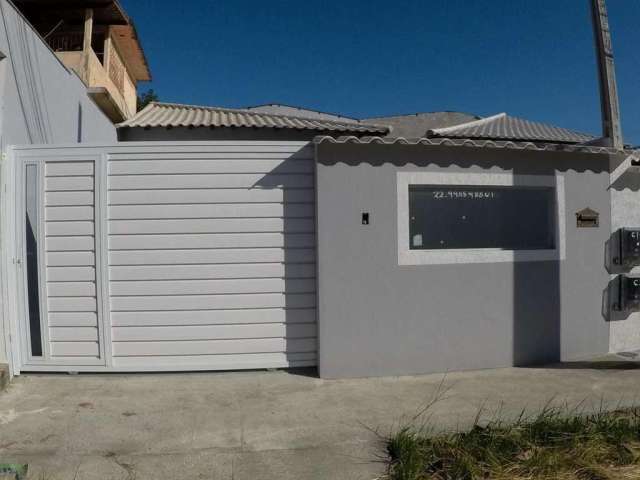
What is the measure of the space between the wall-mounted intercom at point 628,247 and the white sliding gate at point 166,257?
3.66 meters

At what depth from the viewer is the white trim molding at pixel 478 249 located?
5.39m

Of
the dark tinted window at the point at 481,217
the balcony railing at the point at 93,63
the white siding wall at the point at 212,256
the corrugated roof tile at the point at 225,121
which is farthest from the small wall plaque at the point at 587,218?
the balcony railing at the point at 93,63

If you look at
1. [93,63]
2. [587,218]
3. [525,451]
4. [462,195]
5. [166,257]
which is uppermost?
[93,63]

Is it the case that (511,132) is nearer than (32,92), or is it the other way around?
(32,92)

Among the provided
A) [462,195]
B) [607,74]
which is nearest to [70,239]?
[462,195]

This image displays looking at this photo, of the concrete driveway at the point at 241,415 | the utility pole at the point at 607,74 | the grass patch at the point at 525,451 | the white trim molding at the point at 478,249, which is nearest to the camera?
the grass patch at the point at 525,451

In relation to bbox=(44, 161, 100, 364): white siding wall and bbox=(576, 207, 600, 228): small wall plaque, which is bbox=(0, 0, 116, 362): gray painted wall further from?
bbox=(576, 207, 600, 228): small wall plaque

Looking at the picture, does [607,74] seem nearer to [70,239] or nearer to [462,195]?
[462,195]

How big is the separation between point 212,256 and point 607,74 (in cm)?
485

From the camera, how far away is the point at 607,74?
5883mm

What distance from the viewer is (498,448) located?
11.8 ft

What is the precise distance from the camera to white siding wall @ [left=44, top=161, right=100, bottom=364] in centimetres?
531

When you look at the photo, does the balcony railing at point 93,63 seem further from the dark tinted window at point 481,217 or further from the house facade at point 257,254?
the dark tinted window at point 481,217

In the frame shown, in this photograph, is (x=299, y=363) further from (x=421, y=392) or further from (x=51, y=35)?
(x=51, y=35)
